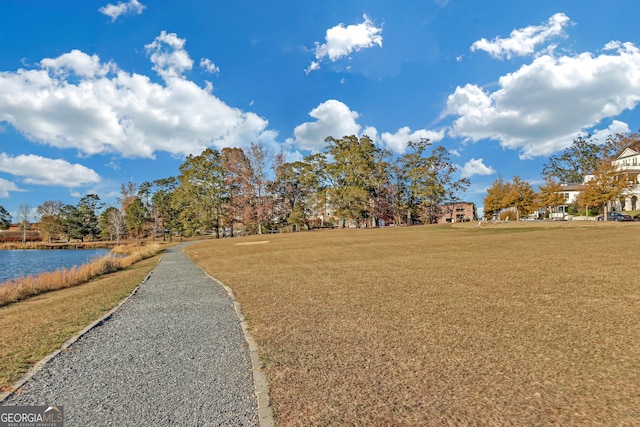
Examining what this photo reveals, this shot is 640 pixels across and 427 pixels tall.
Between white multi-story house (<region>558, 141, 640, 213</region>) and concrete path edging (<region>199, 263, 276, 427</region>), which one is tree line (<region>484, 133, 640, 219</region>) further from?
concrete path edging (<region>199, 263, 276, 427</region>)

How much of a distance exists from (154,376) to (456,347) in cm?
411

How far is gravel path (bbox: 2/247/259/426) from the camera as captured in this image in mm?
3213

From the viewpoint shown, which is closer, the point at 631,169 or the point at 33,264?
the point at 33,264

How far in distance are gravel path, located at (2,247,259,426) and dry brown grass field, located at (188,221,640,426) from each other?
460 mm

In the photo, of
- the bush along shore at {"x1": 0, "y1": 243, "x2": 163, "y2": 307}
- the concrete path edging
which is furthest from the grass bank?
the concrete path edging

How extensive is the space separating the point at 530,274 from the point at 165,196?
65390 mm

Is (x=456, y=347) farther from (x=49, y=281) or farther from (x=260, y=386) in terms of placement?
(x=49, y=281)

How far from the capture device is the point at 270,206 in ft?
158

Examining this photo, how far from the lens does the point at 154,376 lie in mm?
4078

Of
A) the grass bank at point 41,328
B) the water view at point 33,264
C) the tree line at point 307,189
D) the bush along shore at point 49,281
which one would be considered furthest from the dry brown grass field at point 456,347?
the tree line at point 307,189

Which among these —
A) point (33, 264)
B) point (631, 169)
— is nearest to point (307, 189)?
point (33, 264)

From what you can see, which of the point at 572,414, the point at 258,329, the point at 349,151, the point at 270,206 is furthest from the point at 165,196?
the point at 572,414

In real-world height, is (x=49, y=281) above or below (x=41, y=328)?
below

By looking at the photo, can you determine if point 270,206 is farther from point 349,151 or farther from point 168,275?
point 168,275
